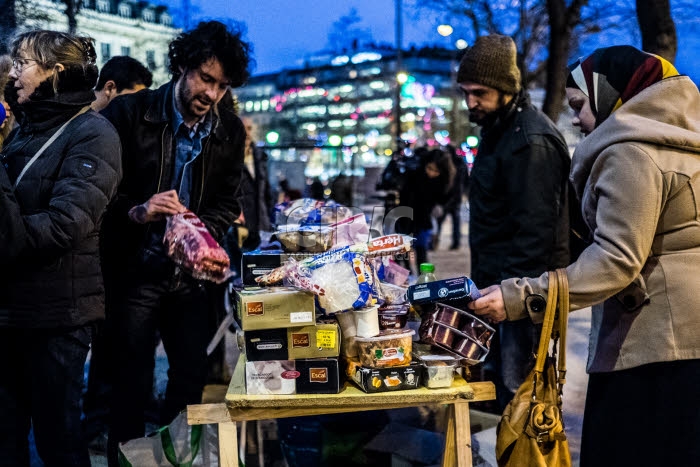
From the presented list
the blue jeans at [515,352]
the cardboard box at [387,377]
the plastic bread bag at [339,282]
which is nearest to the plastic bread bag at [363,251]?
the plastic bread bag at [339,282]

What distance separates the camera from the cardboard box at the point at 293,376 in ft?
7.75

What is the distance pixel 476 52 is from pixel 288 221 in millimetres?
1352

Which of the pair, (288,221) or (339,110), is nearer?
(288,221)

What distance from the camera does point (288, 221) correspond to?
10.5ft

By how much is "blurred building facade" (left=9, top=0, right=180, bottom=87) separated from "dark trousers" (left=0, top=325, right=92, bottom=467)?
241cm

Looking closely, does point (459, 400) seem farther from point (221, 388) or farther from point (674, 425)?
point (221, 388)

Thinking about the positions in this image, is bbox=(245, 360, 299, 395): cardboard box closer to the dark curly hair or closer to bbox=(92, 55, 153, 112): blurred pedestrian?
the dark curly hair

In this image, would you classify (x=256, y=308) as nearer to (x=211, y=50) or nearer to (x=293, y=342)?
(x=293, y=342)

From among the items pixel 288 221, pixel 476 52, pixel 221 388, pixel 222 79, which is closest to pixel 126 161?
pixel 222 79

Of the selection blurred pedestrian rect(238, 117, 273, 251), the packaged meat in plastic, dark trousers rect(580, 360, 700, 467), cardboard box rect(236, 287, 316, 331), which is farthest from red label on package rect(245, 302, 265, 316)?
blurred pedestrian rect(238, 117, 273, 251)

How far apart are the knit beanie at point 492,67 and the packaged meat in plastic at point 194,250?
1.62 metres

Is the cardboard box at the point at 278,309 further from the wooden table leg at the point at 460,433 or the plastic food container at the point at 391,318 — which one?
the wooden table leg at the point at 460,433

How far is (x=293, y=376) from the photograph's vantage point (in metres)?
2.37

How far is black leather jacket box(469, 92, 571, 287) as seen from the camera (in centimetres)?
333
